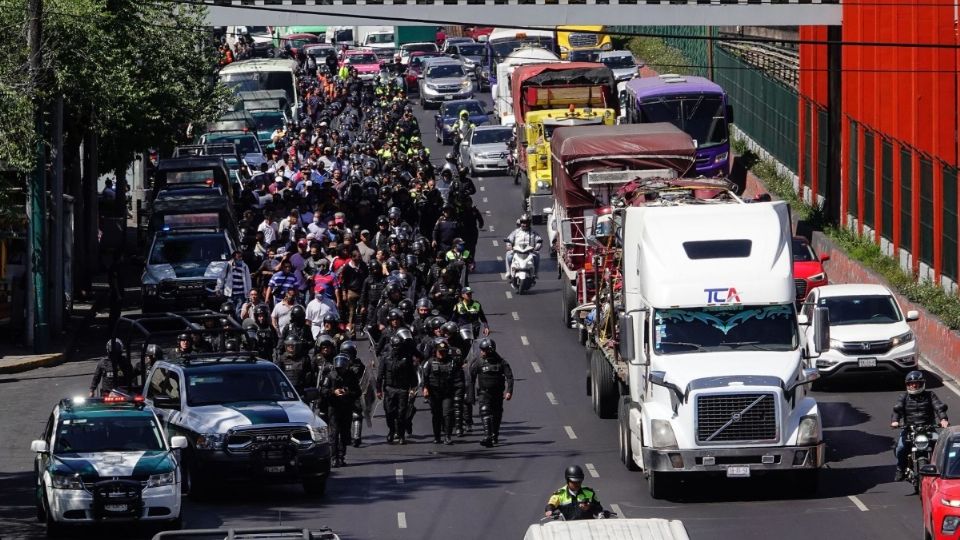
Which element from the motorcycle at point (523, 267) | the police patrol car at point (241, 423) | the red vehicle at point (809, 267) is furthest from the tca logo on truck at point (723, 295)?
the motorcycle at point (523, 267)

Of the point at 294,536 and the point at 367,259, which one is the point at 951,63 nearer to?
the point at 367,259

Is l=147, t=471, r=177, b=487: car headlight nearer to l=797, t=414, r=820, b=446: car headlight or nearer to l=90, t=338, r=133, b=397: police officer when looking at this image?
l=90, t=338, r=133, b=397: police officer

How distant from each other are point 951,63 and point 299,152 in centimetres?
2374

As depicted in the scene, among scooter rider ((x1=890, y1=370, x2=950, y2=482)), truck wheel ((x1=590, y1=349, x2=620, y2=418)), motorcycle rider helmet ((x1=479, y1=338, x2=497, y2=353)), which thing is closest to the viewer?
scooter rider ((x1=890, y1=370, x2=950, y2=482))

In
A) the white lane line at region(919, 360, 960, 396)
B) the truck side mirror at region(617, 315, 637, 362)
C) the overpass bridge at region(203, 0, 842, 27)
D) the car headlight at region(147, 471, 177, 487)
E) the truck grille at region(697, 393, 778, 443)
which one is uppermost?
the overpass bridge at region(203, 0, 842, 27)

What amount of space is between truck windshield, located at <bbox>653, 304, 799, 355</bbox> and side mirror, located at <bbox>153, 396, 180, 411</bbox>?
227 inches

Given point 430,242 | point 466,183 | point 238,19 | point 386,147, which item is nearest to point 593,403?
point 430,242

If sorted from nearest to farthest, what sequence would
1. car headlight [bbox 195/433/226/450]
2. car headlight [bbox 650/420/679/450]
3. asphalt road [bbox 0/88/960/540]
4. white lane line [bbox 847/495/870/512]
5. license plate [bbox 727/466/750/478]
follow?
asphalt road [bbox 0/88/960/540] < white lane line [bbox 847/495/870/512] < license plate [bbox 727/466/750/478] < car headlight [bbox 650/420/679/450] < car headlight [bbox 195/433/226/450]

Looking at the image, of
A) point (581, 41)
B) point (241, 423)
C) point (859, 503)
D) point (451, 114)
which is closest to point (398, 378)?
point (241, 423)

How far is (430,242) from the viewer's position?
1622 inches

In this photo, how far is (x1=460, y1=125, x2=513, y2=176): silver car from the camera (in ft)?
202

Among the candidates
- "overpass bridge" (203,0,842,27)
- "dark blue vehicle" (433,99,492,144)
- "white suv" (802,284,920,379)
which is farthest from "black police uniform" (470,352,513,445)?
"dark blue vehicle" (433,99,492,144)

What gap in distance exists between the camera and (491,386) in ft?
91.4

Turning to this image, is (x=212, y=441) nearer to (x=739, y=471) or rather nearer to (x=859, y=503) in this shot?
(x=739, y=471)
